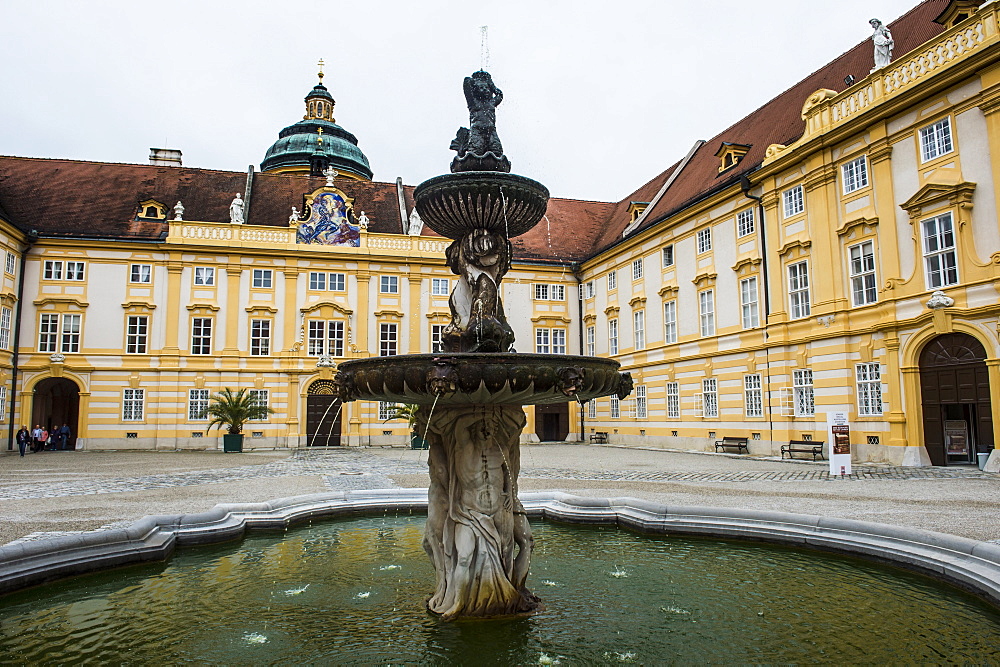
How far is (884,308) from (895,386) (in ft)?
7.01

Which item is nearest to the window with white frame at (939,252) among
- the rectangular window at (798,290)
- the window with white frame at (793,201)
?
the rectangular window at (798,290)

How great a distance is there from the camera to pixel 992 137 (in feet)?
53.1

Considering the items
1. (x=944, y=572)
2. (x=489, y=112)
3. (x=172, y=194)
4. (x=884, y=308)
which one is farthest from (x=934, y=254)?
(x=172, y=194)

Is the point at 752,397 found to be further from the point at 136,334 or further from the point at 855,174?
→ the point at 136,334

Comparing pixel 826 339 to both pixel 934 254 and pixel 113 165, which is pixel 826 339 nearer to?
pixel 934 254

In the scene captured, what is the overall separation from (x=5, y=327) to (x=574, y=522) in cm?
2925

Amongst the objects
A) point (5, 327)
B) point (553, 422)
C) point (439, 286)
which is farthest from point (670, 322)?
point (5, 327)

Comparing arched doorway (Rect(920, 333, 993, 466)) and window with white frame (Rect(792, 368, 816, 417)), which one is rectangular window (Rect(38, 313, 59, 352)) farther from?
arched doorway (Rect(920, 333, 993, 466))

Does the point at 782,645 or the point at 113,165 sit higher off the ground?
the point at 113,165

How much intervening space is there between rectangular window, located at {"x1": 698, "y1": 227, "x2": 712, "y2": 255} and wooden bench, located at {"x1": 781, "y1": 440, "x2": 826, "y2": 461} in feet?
27.7

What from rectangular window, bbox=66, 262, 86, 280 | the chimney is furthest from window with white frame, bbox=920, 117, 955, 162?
the chimney

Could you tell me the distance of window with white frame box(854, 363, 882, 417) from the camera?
744 inches

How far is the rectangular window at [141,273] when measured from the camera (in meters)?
31.3

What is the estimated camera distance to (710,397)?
26109 millimetres
